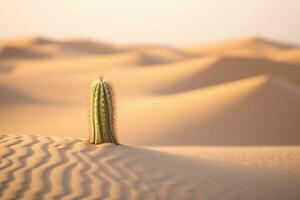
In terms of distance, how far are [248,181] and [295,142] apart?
7.33m

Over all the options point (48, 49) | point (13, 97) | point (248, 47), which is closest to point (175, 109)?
point (13, 97)

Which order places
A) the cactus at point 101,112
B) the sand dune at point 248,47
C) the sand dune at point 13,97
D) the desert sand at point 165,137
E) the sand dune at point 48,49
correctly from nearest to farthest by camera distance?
the desert sand at point 165,137
the cactus at point 101,112
the sand dune at point 13,97
the sand dune at point 48,49
the sand dune at point 248,47

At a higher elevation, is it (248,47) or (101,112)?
(248,47)

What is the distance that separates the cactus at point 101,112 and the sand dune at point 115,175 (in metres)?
0.24

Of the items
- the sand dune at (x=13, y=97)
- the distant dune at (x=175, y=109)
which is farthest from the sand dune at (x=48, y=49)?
the sand dune at (x=13, y=97)

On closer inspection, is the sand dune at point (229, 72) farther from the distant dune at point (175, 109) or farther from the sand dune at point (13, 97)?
the sand dune at point (13, 97)

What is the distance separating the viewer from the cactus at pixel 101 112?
7004 millimetres

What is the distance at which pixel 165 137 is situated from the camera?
13.8m

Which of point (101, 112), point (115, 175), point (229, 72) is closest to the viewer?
point (115, 175)

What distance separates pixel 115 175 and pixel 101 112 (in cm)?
143

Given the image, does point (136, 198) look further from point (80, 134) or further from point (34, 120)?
point (34, 120)

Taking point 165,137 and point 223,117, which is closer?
point 165,137

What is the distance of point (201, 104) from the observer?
639 inches

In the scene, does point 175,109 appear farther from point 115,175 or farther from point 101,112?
point 115,175
